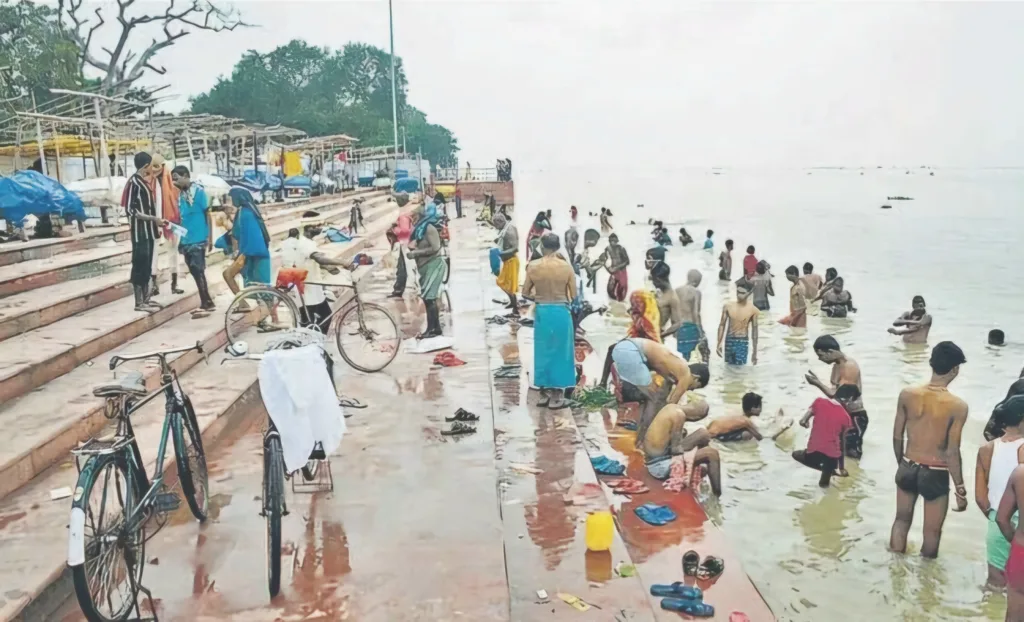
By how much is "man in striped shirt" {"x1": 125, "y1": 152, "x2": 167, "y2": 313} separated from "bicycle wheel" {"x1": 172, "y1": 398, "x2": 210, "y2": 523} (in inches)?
147

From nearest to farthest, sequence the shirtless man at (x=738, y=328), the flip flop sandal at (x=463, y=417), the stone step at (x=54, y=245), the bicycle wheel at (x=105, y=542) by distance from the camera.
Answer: the bicycle wheel at (x=105, y=542) < the flip flop sandal at (x=463, y=417) < the stone step at (x=54, y=245) < the shirtless man at (x=738, y=328)

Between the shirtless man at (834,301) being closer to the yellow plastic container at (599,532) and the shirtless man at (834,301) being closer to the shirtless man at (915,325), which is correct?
the shirtless man at (915,325)

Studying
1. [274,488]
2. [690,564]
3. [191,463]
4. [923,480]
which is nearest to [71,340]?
[191,463]

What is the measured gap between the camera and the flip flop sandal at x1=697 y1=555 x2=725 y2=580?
5004 mm

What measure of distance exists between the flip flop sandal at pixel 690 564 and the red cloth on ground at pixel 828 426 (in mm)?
2523

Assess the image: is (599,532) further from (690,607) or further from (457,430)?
(457,430)

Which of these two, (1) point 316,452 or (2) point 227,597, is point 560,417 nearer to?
(1) point 316,452

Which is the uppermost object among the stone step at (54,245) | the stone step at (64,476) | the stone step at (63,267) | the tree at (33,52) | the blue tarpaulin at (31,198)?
the tree at (33,52)

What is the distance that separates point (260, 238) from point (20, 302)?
2439mm

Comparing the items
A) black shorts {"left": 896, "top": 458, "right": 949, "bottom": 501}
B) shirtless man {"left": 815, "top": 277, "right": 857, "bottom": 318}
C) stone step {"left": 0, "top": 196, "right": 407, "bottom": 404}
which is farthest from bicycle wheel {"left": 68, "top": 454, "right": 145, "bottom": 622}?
shirtless man {"left": 815, "top": 277, "right": 857, "bottom": 318}

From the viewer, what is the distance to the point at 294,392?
455cm

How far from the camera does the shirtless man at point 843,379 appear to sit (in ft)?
22.7

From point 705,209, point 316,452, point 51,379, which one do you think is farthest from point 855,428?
point 705,209

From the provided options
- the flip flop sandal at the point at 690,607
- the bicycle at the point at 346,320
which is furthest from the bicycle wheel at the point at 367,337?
the flip flop sandal at the point at 690,607
